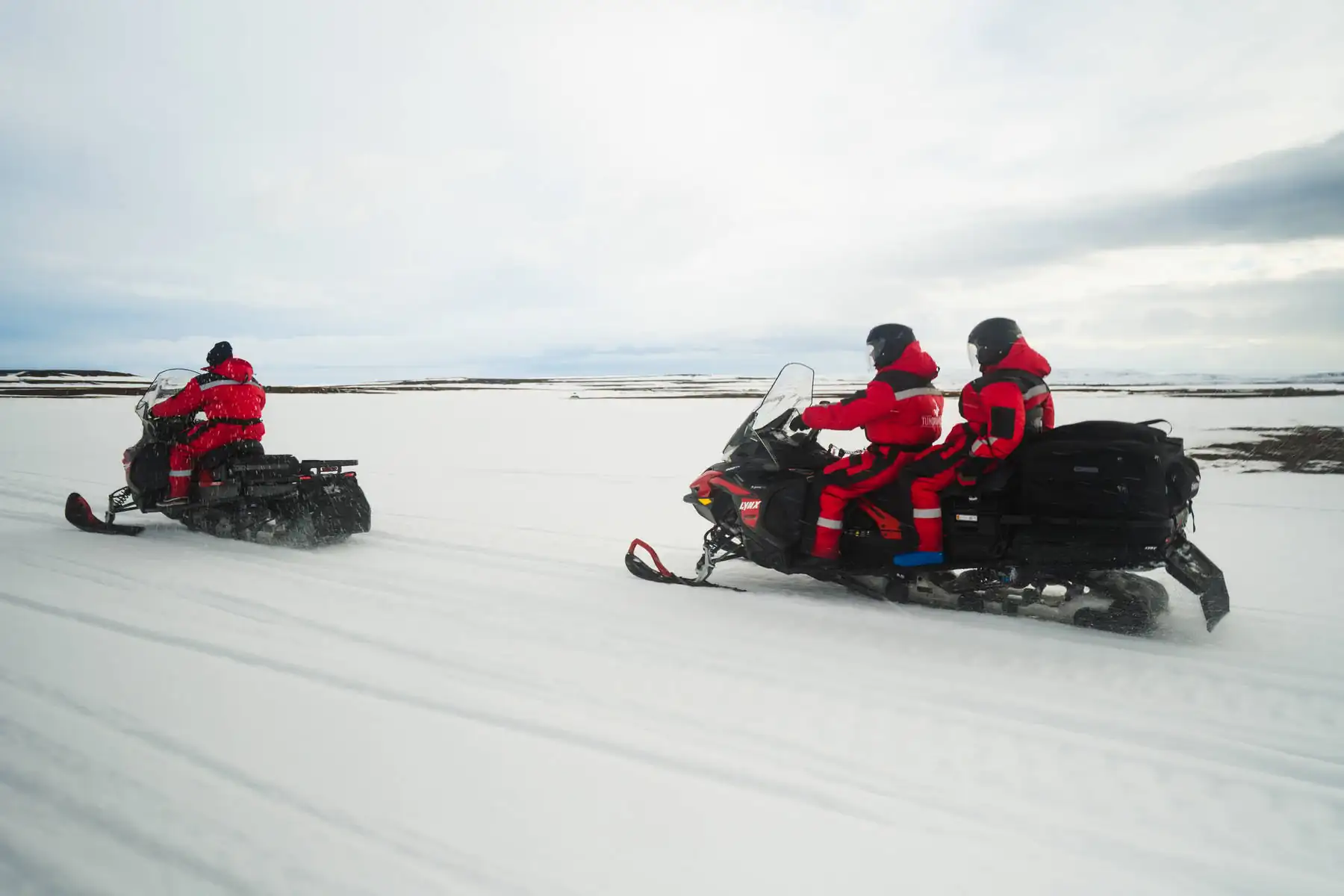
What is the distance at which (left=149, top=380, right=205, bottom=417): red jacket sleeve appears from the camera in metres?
6.55

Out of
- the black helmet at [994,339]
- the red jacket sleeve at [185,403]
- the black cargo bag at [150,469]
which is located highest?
the black helmet at [994,339]

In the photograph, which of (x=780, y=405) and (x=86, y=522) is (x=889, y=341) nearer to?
(x=780, y=405)

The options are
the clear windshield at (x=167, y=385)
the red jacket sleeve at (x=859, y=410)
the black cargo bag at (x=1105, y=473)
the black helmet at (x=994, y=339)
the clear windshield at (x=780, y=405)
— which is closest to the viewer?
the black cargo bag at (x=1105, y=473)

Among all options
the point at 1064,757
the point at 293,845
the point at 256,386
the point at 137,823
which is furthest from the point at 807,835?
the point at 256,386

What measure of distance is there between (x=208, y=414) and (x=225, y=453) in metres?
0.40

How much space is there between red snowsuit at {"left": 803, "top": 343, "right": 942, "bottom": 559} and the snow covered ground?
60 cm

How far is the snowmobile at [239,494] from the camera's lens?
6.07m

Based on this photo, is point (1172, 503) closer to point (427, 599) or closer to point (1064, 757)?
point (1064, 757)

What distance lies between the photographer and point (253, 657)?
138 inches

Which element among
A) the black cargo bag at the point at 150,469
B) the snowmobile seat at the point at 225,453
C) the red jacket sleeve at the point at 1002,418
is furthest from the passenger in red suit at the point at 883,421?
the black cargo bag at the point at 150,469

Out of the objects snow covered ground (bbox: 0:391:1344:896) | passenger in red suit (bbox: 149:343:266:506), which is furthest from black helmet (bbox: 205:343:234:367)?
snow covered ground (bbox: 0:391:1344:896)

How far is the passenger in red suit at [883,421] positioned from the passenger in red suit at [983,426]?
5.7 inches

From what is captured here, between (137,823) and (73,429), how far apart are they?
19.9 metres

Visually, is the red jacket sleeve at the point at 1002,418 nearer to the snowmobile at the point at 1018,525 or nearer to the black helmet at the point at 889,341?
the snowmobile at the point at 1018,525
